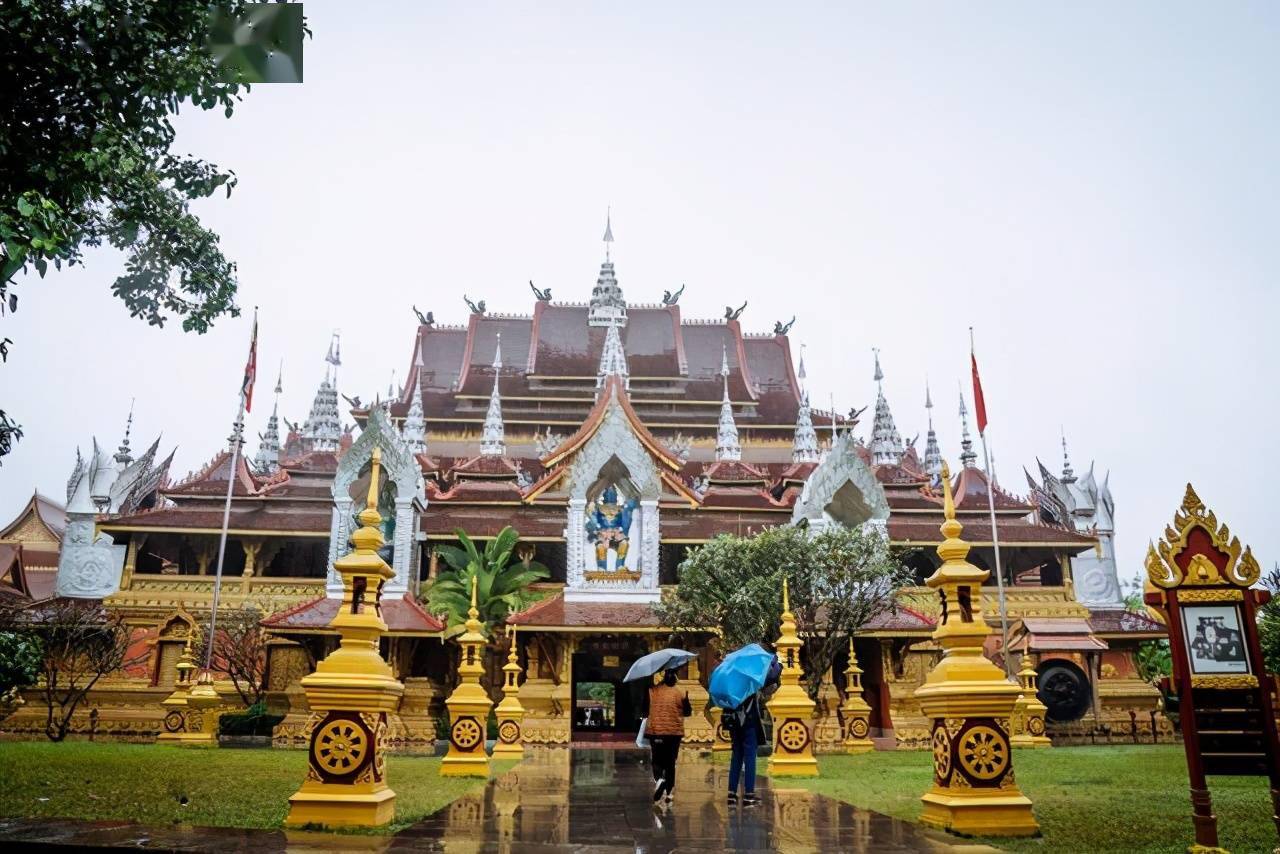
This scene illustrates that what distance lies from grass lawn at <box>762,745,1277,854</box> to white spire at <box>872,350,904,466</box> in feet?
61.4

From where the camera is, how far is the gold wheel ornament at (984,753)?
248 inches

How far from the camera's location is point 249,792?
8.23 metres

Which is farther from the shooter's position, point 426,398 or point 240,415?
point 426,398

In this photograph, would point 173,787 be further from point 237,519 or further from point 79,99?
point 237,519

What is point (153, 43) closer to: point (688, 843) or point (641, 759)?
point (688, 843)

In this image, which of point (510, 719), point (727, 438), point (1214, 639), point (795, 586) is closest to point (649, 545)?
point (795, 586)

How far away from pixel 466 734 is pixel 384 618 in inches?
349

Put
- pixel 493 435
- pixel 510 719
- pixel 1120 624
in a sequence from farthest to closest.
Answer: pixel 493 435 → pixel 1120 624 → pixel 510 719

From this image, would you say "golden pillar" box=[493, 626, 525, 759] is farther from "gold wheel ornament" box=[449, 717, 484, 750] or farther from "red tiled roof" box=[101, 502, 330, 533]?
"red tiled roof" box=[101, 502, 330, 533]

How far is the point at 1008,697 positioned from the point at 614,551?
575 inches

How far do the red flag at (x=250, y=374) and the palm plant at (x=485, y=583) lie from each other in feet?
18.6

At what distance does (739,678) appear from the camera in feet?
28.7

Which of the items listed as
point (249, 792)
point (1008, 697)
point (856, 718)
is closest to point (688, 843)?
point (1008, 697)

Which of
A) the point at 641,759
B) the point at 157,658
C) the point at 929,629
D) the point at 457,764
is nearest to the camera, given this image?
the point at 457,764
